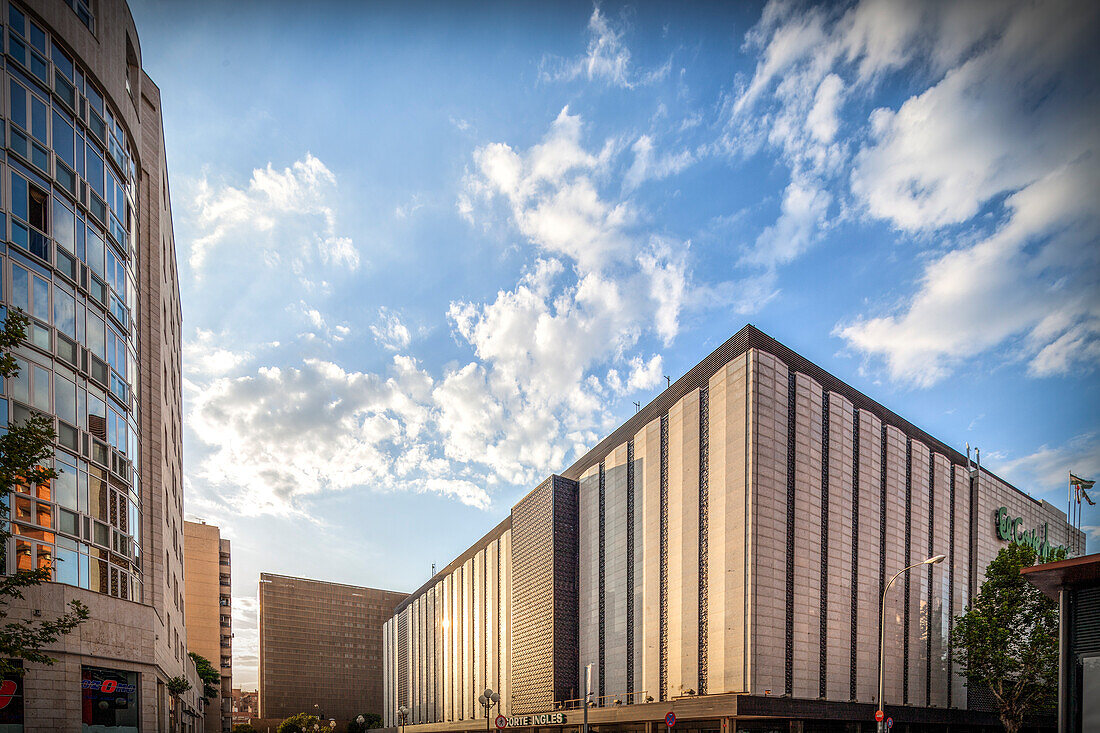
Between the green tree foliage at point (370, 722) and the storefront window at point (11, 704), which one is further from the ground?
the storefront window at point (11, 704)

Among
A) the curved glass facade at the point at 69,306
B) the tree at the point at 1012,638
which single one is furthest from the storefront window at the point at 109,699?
the tree at the point at 1012,638

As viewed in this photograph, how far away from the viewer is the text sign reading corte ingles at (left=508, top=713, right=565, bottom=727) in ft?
158

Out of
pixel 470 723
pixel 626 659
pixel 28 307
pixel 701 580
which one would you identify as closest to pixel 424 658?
pixel 470 723

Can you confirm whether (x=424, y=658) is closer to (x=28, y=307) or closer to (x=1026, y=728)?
(x=1026, y=728)

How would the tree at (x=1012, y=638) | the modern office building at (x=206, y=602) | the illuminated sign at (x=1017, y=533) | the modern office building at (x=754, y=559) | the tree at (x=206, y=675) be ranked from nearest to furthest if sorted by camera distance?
the modern office building at (x=754, y=559)
the tree at (x=1012, y=638)
the illuminated sign at (x=1017, y=533)
the tree at (x=206, y=675)
the modern office building at (x=206, y=602)

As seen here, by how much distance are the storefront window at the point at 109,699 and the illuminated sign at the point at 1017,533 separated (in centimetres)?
6184

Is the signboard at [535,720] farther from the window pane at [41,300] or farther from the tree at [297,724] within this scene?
the tree at [297,724]

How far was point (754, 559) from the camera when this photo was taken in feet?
122

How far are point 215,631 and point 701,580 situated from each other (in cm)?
8831

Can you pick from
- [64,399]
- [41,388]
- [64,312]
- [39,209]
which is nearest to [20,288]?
[64,312]

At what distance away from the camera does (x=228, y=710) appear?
4242 inches

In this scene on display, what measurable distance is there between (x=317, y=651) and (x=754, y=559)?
129m

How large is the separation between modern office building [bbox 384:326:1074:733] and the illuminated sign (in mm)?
270

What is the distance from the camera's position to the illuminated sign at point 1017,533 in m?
56.0
